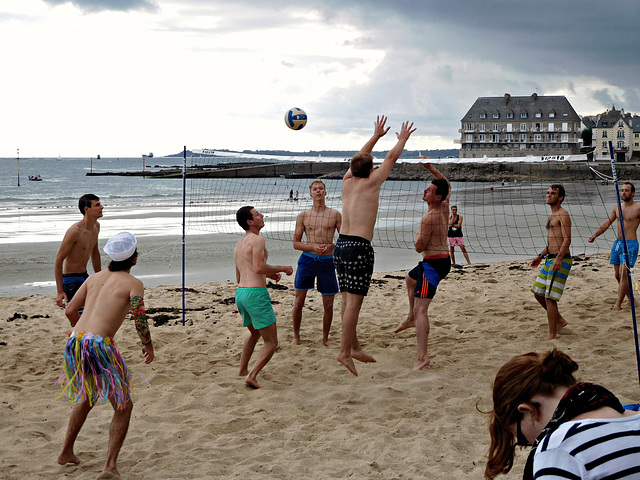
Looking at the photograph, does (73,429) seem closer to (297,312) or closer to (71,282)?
(71,282)

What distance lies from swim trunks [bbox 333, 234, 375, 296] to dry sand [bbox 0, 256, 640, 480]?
828mm

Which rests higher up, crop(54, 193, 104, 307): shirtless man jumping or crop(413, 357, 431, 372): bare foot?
crop(54, 193, 104, 307): shirtless man jumping

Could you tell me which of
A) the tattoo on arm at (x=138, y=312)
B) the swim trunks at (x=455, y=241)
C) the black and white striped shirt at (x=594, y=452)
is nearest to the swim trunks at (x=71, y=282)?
the tattoo on arm at (x=138, y=312)

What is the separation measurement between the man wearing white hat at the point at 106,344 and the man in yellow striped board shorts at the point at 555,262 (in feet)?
13.1

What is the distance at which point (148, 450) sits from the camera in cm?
394

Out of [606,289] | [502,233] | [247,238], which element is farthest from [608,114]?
[247,238]

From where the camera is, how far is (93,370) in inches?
136

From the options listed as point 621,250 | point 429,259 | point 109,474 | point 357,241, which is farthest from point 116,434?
point 621,250

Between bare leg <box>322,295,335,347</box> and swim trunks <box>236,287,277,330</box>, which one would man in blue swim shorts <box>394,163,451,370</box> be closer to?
bare leg <box>322,295,335,347</box>

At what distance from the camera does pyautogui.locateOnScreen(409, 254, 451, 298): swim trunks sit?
5.33m

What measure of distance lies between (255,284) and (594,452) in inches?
143

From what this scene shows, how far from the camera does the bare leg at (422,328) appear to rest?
17.6ft

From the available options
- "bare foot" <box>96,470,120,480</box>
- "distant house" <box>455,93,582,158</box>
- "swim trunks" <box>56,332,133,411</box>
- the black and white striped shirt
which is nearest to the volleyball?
"swim trunks" <box>56,332,133,411</box>

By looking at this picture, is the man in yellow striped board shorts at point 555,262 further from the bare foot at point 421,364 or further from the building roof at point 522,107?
the building roof at point 522,107
